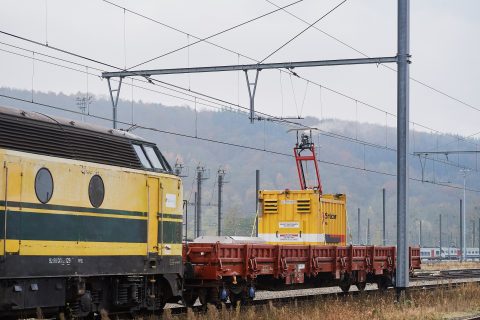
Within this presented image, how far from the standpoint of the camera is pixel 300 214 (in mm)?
29203

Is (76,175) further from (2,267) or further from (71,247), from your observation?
(2,267)

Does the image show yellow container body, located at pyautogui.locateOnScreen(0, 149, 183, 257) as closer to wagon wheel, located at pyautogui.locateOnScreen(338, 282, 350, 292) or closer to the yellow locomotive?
the yellow locomotive

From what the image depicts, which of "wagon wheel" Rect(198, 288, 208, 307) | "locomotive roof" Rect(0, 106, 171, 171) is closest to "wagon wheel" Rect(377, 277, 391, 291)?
"wagon wheel" Rect(198, 288, 208, 307)

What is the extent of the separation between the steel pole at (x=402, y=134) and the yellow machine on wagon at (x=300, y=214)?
674 centimetres

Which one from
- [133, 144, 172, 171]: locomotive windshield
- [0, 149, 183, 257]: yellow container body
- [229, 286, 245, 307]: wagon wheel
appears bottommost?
[229, 286, 245, 307]: wagon wheel

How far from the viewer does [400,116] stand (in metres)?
21.9

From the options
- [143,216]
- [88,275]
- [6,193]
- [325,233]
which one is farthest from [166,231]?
[325,233]

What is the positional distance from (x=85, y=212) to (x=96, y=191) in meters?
0.59

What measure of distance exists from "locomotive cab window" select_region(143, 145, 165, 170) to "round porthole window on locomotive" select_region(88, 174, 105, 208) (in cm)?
237

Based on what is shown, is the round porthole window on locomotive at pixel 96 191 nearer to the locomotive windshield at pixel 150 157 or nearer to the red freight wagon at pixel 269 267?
the locomotive windshield at pixel 150 157

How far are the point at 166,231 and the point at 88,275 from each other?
318 cm

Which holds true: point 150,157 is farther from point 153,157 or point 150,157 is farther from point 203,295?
point 203,295

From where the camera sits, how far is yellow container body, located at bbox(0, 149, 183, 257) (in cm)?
1444

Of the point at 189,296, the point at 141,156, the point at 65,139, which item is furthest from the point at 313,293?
the point at 65,139
